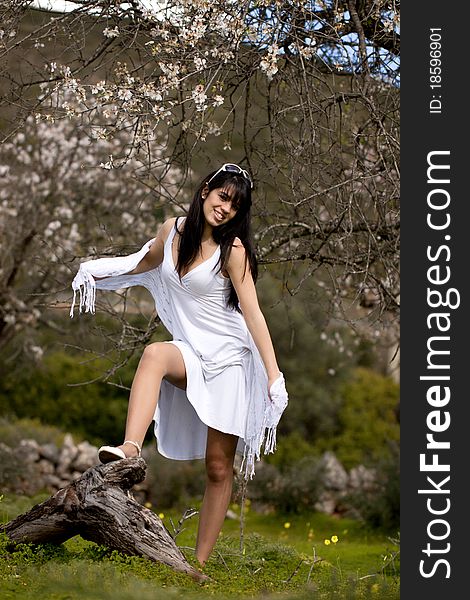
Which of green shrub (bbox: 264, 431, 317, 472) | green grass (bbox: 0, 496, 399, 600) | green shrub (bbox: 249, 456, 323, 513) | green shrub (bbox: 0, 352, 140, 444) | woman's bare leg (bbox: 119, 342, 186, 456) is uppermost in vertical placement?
green shrub (bbox: 0, 352, 140, 444)

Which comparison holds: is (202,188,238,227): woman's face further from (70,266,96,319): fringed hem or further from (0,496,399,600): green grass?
(0,496,399,600): green grass

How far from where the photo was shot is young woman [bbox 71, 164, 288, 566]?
176 inches

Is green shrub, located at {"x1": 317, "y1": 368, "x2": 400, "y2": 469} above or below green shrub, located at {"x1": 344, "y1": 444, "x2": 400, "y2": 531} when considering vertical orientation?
above

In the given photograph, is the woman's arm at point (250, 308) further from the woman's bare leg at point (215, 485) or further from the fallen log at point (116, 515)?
the fallen log at point (116, 515)

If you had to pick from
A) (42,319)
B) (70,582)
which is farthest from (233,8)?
(42,319)

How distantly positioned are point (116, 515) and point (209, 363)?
823 millimetres

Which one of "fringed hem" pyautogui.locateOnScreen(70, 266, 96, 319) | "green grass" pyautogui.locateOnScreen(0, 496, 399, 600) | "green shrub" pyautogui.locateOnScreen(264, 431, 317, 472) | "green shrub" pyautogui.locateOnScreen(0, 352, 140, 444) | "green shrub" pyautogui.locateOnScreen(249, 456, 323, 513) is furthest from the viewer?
"green shrub" pyautogui.locateOnScreen(0, 352, 140, 444)

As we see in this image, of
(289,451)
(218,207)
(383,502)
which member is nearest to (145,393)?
(218,207)

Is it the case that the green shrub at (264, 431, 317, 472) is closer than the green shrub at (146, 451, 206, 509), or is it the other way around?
the green shrub at (146, 451, 206, 509)

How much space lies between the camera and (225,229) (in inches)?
180

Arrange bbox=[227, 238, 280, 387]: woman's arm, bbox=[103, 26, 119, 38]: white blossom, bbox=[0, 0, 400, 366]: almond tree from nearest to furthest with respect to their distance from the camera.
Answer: bbox=[227, 238, 280, 387]: woman's arm → bbox=[0, 0, 400, 366]: almond tree → bbox=[103, 26, 119, 38]: white blossom

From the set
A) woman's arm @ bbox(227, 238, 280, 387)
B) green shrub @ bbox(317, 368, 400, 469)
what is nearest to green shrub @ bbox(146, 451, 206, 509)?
green shrub @ bbox(317, 368, 400, 469)

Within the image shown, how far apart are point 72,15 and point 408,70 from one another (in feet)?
6.30

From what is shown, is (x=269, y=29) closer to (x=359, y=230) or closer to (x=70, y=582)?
(x=359, y=230)
